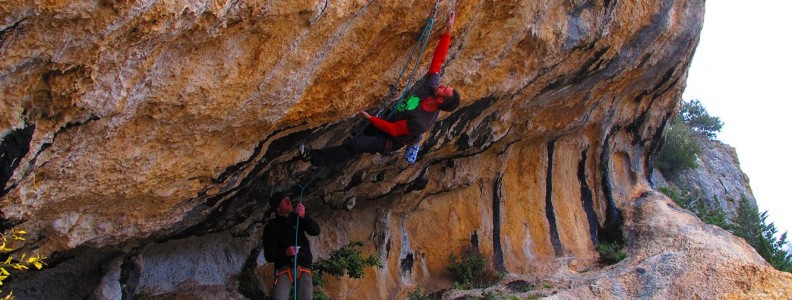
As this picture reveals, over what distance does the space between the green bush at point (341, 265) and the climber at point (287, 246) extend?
43.2 inches

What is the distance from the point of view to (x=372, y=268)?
9.77 meters

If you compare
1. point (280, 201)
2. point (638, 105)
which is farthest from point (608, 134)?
point (280, 201)

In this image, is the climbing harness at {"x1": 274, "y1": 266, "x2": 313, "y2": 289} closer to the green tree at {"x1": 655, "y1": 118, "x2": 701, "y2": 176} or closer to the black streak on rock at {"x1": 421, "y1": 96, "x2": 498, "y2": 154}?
the black streak on rock at {"x1": 421, "y1": 96, "x2": 498, "y2": 154}

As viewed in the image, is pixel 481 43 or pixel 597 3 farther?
pixel 597 3

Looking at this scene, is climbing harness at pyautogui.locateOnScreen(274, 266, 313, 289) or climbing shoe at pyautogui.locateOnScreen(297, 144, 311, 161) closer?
Result: climbing shoe at pyautogui.locateOnScreen(297, 144, 311, 161)

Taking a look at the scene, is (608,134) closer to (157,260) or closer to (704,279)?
(704,279)

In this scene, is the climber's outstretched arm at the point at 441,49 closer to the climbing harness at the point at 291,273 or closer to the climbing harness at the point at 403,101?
the climbing harness at the point at 403,101

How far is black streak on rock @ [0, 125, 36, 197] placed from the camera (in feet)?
14.8

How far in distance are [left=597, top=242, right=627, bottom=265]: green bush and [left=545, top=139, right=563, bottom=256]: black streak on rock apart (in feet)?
2.10

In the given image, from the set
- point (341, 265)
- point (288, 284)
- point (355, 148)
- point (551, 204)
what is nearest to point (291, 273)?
point (288, 284)

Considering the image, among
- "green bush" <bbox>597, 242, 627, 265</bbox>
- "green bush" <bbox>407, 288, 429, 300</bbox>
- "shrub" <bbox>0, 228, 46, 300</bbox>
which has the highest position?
"green bush" <bbox>597, 242, 627, 265</bbox>

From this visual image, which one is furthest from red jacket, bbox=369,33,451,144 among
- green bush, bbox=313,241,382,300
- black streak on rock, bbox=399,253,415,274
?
black streak on rock, bbox=399,253,415,274

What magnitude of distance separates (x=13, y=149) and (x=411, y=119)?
10.5 feet

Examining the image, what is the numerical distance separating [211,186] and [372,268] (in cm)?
364
